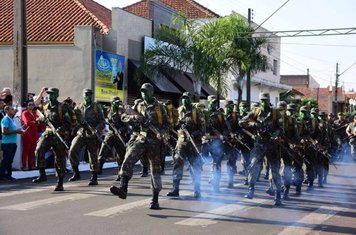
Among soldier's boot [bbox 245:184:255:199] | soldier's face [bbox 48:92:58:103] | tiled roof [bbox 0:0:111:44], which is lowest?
soldier's boot [bbox 245:184:255:199]

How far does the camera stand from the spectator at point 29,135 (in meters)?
13.5

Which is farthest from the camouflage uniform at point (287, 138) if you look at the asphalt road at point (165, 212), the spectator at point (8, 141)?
the spectator at point (8, 141)

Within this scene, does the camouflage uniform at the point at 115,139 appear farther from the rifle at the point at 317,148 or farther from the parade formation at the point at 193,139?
the rifle at the point at 317,148

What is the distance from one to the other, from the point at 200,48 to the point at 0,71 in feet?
29.6

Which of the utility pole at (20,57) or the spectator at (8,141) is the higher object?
the utility pole at (20,57)

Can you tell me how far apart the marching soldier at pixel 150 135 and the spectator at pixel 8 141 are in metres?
4.75

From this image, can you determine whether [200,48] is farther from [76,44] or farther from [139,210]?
[139,210]

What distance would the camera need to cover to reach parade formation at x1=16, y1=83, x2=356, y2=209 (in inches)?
340

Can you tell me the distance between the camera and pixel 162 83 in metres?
25.4

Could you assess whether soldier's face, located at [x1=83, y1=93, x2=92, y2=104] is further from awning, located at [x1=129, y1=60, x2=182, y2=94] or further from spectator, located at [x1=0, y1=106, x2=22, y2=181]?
awning, located at [x1=129, y1=60, x2=182, y2=94]

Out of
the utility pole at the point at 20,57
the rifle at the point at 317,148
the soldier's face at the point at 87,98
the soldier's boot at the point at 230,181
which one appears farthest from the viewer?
the utility pole at the point at 20,57

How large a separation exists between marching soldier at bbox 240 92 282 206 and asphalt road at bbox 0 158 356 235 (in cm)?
54

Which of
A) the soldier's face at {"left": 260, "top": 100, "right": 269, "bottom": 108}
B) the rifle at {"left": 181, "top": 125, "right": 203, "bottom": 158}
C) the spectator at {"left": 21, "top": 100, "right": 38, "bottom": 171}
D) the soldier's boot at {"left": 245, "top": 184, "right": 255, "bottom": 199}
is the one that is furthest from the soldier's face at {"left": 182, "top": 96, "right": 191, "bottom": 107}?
the spectator at {"left": 21, "top": 100, "right": 38, "bottom": 171}

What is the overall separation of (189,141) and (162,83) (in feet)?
51.5
